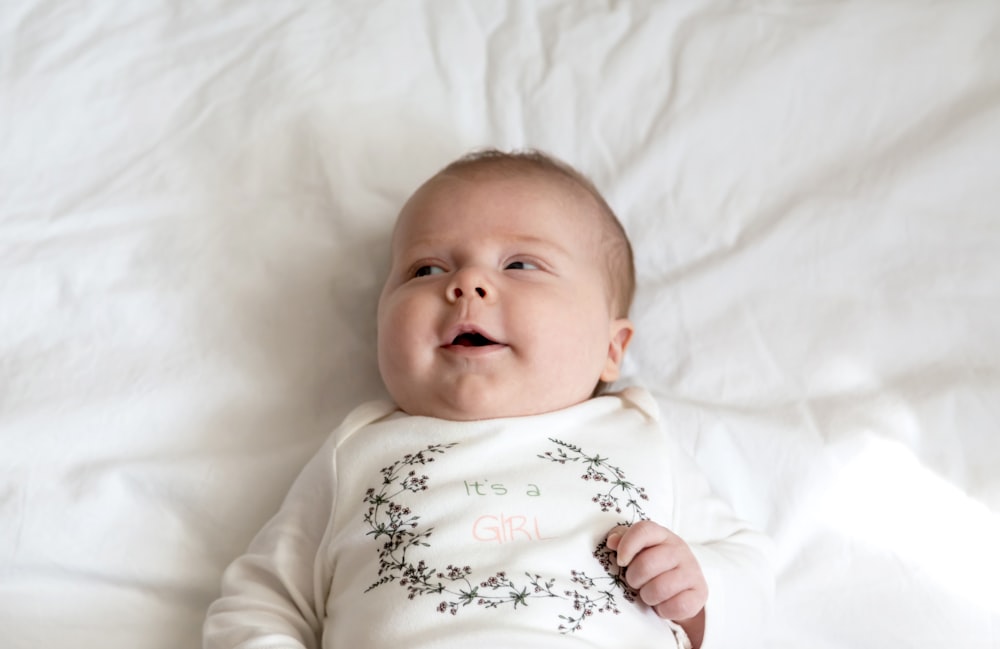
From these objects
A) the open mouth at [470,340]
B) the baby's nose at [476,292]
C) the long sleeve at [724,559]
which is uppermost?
the baby's nose at [476,292]

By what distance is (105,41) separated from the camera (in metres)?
1.56

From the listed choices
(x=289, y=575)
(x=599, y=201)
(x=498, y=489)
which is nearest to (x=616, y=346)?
(x=599, y=201)

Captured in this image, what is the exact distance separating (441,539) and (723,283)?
22.5 inches

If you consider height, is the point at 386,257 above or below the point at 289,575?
above

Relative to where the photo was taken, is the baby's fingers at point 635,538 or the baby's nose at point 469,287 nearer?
the baby's fingers at point 635,538

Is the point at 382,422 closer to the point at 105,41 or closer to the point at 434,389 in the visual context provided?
the point at 434,389

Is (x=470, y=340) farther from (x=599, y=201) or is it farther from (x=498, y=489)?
(x=599, y=201)

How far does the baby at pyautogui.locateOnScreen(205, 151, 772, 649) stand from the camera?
1043 mm

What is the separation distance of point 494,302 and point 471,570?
0.98 feet

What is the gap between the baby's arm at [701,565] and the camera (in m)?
1.06

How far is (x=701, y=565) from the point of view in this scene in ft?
3.64

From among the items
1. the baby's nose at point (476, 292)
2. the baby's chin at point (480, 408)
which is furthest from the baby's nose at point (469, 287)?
the baby's chin at point (480, 408)

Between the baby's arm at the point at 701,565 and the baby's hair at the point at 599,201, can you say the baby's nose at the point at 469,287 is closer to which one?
the baby's hair at the point at 599,201

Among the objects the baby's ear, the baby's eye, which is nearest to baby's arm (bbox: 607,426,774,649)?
the baby's ear
